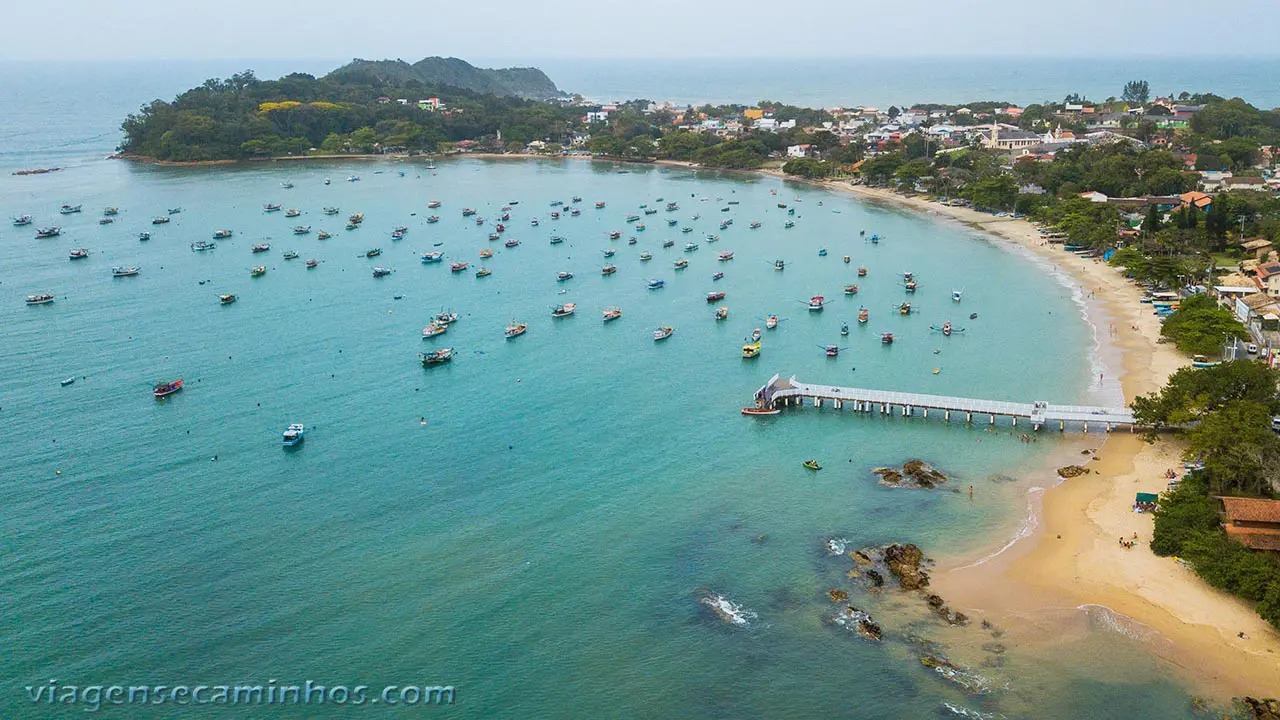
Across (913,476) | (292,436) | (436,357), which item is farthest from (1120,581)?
(436,357)

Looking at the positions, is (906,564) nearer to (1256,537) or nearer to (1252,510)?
(1256,537)

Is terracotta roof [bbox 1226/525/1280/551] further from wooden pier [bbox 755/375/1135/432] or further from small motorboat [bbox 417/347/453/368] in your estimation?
small motorboat [bbox 417/347/453/368]

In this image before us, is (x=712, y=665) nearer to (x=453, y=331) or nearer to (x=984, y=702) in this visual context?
(x=984, y=702)

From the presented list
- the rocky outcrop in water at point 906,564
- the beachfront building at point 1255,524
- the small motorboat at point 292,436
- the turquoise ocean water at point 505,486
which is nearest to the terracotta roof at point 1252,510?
the beachfront building at point 1255,524

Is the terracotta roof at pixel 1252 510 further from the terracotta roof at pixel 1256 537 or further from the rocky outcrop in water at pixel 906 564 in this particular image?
the rocky outcrop in water at pixel 906 564

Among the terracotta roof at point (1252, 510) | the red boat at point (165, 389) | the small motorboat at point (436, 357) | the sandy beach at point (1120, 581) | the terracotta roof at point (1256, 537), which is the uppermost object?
the terracotta roof at point (1252, 510)

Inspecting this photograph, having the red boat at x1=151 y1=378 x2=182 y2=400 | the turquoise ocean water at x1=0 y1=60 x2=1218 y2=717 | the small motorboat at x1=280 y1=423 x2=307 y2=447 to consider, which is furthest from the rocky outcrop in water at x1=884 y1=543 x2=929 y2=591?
the red boat at x1=151 y1=378 x2=182 y2=400

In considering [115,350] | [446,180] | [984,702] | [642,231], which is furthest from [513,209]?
[984,702]
